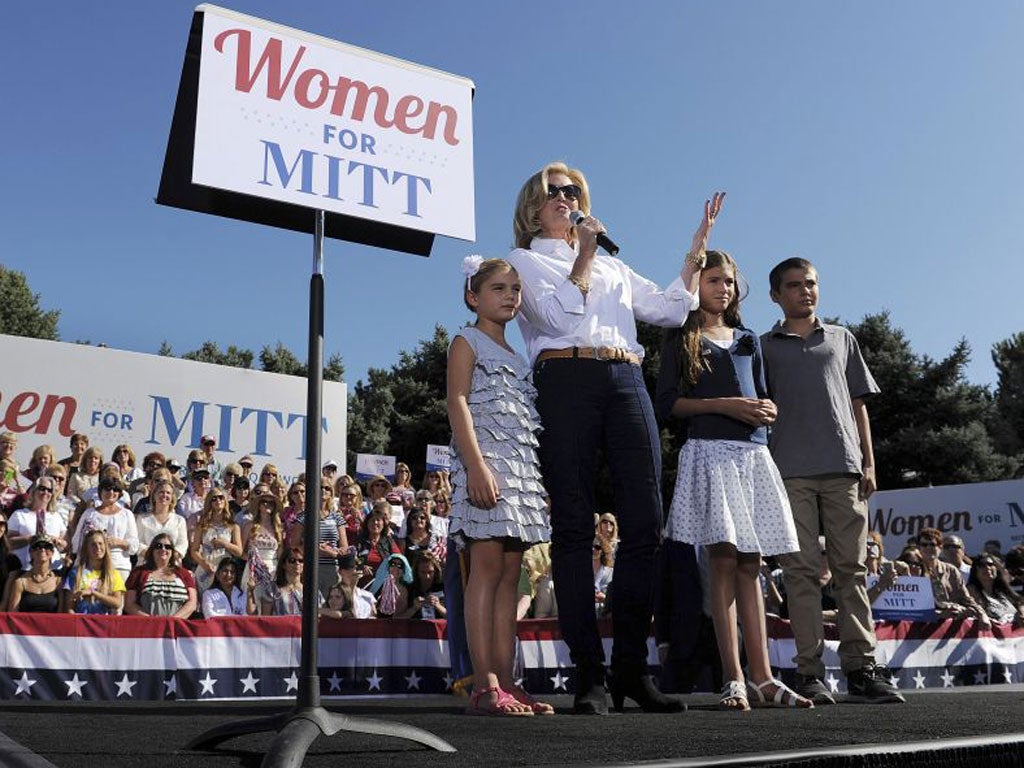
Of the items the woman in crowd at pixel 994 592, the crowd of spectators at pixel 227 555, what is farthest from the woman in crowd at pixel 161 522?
the woman in crowd at pixel 994 592

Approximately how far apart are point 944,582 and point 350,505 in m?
5.44

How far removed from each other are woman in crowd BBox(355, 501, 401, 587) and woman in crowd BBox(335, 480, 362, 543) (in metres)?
0.59

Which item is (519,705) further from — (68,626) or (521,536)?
(68,626)

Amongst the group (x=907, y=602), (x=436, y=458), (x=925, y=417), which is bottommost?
(x=907, y=602)

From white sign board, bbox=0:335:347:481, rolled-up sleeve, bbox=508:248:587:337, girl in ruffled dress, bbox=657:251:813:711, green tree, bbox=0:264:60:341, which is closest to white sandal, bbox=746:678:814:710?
girl in ruffled dress, bbox=657:251:813:711

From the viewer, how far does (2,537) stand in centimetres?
637

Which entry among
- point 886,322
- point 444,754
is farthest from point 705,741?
point 886,322

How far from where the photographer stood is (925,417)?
86.7 ft

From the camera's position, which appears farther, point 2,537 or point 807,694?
point 2,537

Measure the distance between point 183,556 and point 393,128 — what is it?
549cm

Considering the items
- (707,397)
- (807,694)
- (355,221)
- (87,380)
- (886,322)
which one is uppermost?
(886,322)

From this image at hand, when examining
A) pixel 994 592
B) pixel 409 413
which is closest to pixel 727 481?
pixel 994 592

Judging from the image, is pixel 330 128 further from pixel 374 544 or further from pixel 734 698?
pixel 374 544

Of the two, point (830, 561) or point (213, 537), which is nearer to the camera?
point (830, 561)
